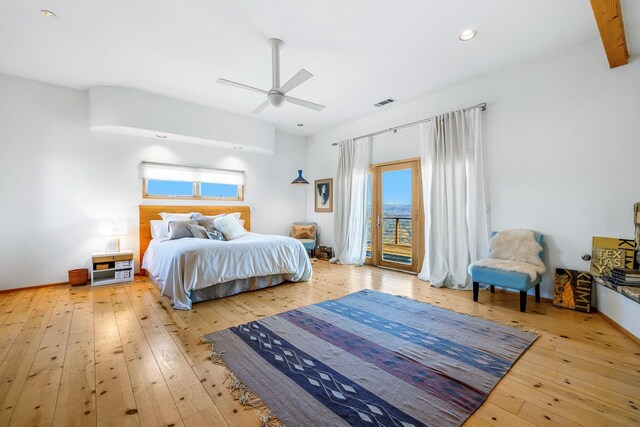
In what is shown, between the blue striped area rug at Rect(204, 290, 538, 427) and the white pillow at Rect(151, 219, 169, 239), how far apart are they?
273 centimetres

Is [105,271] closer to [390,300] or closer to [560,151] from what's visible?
[390,300]

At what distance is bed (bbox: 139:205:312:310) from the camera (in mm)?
3271

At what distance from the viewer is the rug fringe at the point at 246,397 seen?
1.51m

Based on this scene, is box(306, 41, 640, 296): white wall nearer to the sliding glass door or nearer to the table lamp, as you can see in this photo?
the sliding glass door

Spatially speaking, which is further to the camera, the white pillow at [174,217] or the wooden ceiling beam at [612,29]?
the white pillow at [174,217]

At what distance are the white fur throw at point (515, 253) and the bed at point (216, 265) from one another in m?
2.61

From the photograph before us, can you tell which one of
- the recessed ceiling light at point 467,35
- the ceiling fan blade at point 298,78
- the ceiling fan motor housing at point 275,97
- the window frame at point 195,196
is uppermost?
the recessed ceiling light at point 467,35

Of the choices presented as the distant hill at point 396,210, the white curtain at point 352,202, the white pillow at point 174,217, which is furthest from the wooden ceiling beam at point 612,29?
the white pillow at point 174,217

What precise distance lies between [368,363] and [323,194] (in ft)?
15.8

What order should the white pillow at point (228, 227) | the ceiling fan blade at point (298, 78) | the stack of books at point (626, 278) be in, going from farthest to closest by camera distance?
the white pillow at point (228, 227) → the ceiling fan blade at point (298, 78) → the stack of books at point (626, 278)

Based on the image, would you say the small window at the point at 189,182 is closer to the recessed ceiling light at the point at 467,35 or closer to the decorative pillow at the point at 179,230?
the decorative pillow at the point at 179,230

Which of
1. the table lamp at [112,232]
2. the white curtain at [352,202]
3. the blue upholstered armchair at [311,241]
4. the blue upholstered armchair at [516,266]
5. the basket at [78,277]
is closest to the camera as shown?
the blue upholstered armchair at [516,266]

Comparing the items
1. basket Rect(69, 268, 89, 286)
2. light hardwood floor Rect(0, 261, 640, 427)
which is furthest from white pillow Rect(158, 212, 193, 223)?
light hardwood floor Rect(0, 261, 640, 427)

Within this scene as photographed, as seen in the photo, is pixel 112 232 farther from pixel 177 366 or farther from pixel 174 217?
pixel 177 366
